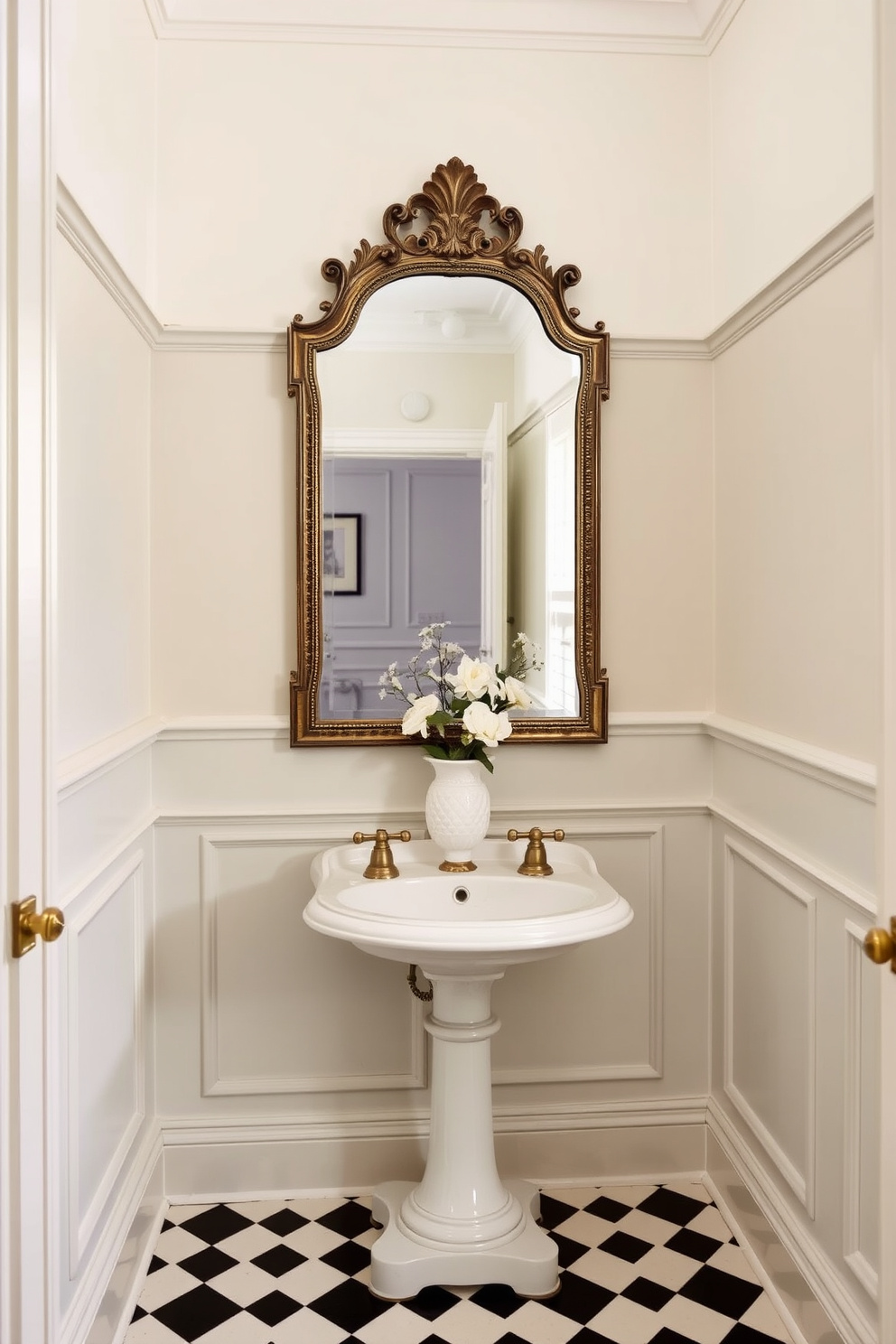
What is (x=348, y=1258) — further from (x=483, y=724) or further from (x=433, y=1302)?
(x=483, y=724)

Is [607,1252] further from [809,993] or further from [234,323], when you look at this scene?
[234,323]

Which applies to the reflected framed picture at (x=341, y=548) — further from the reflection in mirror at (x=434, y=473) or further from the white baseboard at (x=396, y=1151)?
the white baseboard at (x=396, y=1151)

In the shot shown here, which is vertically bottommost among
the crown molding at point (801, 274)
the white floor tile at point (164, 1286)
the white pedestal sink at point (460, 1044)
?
the white floor tile at point (164, 1286)

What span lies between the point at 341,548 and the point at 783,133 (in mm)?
1212

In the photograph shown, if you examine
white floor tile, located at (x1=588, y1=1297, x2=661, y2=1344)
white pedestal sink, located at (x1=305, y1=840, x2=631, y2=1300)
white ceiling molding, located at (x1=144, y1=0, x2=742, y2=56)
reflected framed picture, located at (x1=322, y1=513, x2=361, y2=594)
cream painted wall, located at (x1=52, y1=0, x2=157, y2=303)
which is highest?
white ceiling molding, located at (x1=144, y1=0, x2=742, y2=56)

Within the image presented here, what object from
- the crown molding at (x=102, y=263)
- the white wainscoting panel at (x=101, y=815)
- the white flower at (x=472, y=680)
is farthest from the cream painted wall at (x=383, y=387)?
the white wainscoting panel at (x=101, y=815)

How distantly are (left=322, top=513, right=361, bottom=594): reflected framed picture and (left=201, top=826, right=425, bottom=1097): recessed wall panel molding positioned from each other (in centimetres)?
60

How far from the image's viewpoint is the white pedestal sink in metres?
1.86

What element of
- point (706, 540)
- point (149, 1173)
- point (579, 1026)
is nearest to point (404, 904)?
point (579, 1026)

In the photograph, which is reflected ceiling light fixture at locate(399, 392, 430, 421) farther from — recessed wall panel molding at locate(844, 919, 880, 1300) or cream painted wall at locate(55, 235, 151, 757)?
recessed wall panel molding at locate(844, 919, 880, 1300)

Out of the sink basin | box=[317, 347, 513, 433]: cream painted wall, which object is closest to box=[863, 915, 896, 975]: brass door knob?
the sink basin

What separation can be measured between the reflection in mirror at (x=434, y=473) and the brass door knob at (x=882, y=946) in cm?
130

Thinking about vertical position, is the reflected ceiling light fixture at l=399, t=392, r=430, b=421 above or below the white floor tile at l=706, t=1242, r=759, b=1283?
above

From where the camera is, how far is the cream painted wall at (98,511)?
66.3 inches
